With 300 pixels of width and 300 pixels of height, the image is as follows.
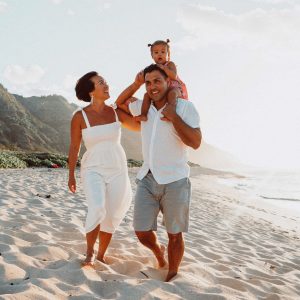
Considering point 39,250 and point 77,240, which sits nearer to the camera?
point 39,250

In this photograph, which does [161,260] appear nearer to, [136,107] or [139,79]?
[136,107]

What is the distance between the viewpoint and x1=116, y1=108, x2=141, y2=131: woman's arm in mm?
4543

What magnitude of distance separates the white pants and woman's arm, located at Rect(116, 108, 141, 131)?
515 mm

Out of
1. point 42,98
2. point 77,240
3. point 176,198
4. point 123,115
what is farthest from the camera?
point 42,98

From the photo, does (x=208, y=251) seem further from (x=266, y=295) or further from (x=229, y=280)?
(x=266, y=295)

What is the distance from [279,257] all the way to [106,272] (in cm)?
319

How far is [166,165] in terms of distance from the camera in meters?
3.99

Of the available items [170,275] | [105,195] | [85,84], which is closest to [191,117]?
[105,195]

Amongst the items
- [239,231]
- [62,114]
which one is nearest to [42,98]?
[62,114]

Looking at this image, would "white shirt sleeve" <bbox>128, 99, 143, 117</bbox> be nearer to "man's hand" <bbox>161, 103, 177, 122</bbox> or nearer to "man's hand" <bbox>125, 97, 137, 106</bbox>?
"man's hand" <bbox>125, 97, 137, 106</bbox>

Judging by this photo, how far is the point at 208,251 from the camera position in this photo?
221 inches

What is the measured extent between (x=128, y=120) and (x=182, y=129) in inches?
38.5

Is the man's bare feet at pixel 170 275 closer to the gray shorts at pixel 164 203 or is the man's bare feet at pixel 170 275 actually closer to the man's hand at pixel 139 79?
the gray shorts at pixel 164 203

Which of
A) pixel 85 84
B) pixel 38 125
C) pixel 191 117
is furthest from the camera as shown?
pixel 38 125
